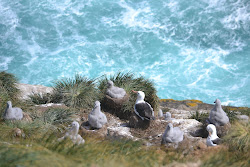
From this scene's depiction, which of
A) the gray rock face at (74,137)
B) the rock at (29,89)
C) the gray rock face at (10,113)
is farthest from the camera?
the rock at (29,89)

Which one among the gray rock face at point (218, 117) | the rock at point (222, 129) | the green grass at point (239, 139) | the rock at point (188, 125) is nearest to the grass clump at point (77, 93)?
the rock at point (188, 125)

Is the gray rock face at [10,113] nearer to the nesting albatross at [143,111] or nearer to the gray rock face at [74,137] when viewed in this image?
the gray rock face at [74,137]

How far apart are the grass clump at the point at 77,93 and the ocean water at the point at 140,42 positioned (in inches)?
464

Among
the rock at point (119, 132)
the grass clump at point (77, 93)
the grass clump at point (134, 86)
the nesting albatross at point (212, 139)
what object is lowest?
the rock at point (119, 132)

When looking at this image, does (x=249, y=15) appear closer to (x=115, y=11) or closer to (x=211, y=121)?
(x=115, y=11)

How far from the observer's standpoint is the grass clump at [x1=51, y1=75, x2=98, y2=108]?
31.9 ft

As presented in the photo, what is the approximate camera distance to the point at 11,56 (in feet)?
75.5

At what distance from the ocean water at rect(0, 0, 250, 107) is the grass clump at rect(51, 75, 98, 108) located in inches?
464

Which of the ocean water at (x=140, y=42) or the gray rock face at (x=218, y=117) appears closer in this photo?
the gray rock face at (x=218, y=117)

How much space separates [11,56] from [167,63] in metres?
11.7

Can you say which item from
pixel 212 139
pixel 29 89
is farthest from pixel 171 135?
pixel 29 89

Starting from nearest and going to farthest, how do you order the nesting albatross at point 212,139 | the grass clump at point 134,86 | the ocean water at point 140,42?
the nesting albatross at point 212,139, the grass clump at point 134,86, the ocean water at point 140,42

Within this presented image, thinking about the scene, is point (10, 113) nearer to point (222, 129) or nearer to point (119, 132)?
point (119, 132)

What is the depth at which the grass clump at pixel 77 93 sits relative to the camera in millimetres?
9734
